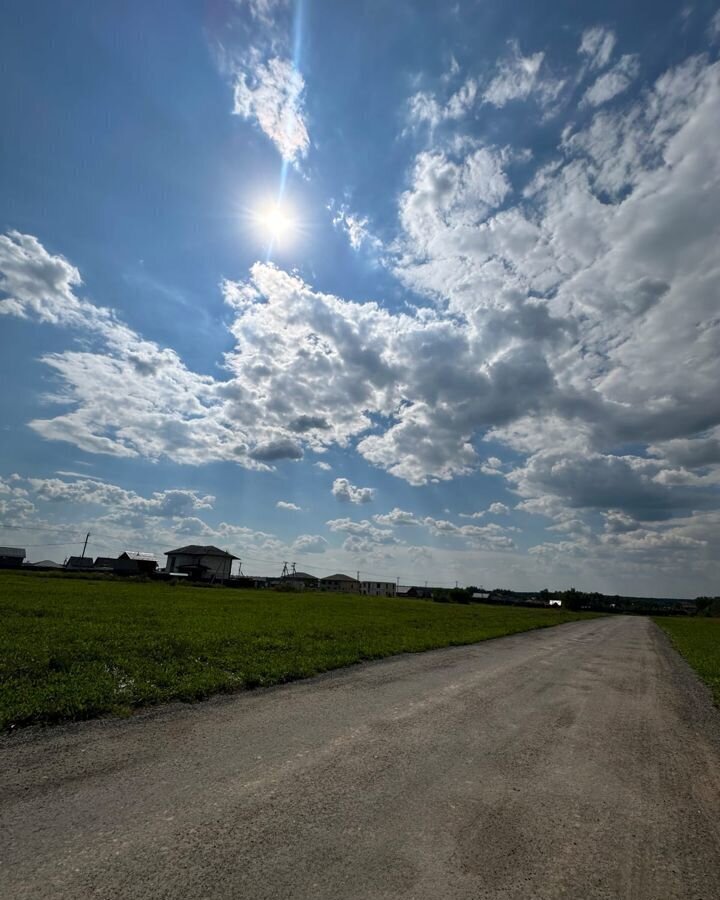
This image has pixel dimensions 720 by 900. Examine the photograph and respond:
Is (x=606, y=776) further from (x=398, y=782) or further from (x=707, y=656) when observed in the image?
(x=707, y=656)

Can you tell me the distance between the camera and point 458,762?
6.59 m

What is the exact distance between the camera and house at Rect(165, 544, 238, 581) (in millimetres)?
127625

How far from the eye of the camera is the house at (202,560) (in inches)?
5025

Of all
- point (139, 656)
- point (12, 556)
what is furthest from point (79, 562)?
point (139, 656)

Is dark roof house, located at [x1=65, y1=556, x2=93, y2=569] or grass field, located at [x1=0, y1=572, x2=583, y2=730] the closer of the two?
grass field, located at [x1=0, y1=572, x2=583, y2=730]

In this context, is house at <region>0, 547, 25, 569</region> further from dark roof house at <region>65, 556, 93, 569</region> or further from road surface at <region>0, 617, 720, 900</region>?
road surface at <region>0, 617, 720, 900</region>

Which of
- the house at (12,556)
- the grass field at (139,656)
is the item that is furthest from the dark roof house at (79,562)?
the grass field at (139,656)

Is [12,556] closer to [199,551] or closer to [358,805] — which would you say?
[199,551]

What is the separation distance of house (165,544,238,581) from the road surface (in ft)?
410

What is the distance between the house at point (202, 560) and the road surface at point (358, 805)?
124859 millimetres

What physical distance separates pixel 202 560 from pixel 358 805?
446 feet

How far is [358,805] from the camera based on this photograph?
201 inches

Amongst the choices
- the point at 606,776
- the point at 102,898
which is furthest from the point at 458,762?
the point at 102,898

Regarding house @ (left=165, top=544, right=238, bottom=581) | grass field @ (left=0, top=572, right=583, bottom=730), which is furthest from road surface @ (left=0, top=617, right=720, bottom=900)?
house @ (left=165, top=544, right=238, bottom=581)
